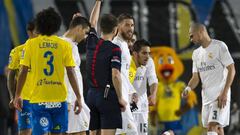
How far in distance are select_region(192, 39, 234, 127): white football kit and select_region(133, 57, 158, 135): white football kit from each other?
0.76 meters

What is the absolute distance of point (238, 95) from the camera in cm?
1527

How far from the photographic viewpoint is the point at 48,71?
28.5ft

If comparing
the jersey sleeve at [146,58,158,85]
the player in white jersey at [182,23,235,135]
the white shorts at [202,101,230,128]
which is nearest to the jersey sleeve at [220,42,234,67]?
the player in white jersey at [182,23,235,135]

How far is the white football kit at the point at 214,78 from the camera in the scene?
10.9m

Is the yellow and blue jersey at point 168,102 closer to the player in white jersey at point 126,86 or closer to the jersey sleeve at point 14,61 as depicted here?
the player in white jersey at point 126,86

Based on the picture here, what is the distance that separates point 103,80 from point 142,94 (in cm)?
164

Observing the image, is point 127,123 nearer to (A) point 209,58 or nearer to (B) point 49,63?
(B) point 49,63

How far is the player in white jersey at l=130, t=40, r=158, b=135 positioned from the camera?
11.0 m

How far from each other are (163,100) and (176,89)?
0.33 metres

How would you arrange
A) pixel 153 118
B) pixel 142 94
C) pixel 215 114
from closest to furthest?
pixel 215 114 < pixel 142 94 < pixel 153 118

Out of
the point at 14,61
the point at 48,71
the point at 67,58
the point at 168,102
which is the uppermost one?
the point at 14,61

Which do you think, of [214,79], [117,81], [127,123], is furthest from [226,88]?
[117,81]

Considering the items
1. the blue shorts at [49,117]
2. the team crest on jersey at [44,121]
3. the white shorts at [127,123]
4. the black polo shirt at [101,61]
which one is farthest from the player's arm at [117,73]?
the team crest on jersey at [44,121]

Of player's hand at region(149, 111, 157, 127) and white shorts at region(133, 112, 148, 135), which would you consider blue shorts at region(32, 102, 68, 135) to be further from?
player's hand at region(149, 111, 157, 127)
